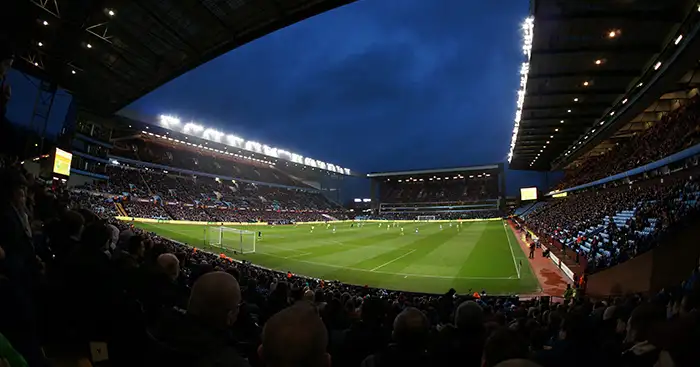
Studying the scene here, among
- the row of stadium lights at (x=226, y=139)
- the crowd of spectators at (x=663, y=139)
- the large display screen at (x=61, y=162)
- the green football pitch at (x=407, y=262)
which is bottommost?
the green football pitch at (x=407, y=262)

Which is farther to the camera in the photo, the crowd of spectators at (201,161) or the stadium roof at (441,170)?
the stadium roof at (441,170)

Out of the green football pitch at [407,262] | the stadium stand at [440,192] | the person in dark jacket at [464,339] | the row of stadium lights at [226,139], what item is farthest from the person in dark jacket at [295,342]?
the stadium stand at [440,192]

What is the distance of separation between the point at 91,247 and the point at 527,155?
60.9m

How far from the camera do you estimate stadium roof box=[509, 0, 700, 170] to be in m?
14.7

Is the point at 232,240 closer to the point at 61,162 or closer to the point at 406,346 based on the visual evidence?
the point at 61,162

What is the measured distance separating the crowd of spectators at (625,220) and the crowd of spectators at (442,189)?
246 feet

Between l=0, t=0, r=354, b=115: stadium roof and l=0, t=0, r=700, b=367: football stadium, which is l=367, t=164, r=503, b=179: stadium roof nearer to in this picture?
l=0, t=0, r=700, b=367: football stadium

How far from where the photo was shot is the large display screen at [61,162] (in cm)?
2164

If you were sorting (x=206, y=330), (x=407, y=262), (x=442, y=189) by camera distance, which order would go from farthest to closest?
(x=442, y=189), (x=407, y=262), (x=206, y=330)

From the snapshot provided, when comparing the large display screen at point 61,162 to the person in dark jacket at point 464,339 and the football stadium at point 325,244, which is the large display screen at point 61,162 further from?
the person in dark jacket at point 464,339

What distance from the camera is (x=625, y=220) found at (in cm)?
2380

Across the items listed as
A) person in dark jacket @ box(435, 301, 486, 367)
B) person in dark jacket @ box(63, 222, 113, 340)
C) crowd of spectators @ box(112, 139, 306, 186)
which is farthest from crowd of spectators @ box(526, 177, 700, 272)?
crowd of spectators @ box(112, 139, 306, 186)

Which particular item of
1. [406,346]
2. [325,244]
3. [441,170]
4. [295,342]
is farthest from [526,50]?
[441,170]

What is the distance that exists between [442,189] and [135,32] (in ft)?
375
